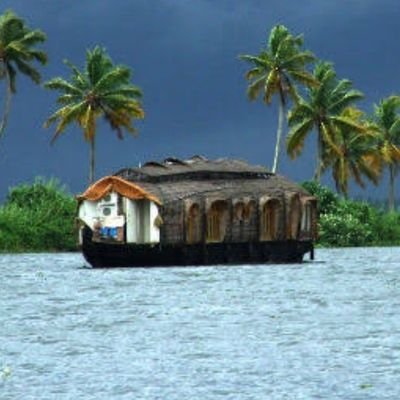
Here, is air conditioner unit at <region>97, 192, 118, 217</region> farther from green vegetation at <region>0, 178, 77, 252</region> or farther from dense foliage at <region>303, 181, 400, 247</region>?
dense foliage at <region>303, 181, 400, 247</region>

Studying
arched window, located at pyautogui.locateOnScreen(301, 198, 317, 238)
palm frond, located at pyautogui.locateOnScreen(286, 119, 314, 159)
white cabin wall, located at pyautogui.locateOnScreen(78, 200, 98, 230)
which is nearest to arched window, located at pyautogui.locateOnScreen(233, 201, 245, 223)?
arched window, located at pyautogui.locateOnScreen(301, 198, 317, 238)

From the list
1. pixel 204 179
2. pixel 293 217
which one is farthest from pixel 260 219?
pixel 204 179

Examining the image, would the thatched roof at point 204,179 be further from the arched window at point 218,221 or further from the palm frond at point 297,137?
the palm frond at point 297,137

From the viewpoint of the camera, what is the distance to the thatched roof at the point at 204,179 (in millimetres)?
67875

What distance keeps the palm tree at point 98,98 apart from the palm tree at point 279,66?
33.0ft

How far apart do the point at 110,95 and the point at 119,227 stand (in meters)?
25.7

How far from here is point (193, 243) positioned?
6831 centimetres

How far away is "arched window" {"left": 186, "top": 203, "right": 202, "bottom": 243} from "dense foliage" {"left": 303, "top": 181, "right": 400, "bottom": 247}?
104 ft

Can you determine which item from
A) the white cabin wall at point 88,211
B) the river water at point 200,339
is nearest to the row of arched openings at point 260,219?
the white cabin wall at point 88,211

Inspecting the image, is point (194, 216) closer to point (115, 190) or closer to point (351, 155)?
point (115, 190)

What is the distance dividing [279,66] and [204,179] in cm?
2693

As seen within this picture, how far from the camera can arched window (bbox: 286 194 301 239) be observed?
72750 mm

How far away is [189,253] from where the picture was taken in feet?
225

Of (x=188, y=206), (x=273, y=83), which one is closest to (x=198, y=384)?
(x=188, y=206)
